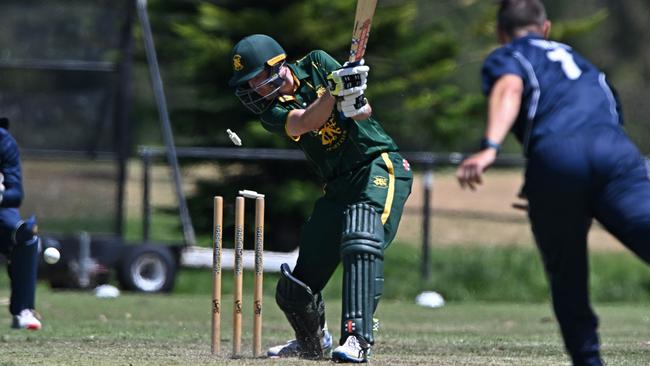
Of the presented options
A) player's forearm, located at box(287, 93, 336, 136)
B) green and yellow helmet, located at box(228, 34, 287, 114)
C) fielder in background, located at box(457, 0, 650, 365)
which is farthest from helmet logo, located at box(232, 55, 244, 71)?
fielder in background, located at box(457, 0, 650, 365)

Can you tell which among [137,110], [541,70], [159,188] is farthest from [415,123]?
[541,70]

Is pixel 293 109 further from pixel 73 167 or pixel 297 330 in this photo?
pixel 73 167

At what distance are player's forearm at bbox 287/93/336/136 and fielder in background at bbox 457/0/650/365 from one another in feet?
4.10

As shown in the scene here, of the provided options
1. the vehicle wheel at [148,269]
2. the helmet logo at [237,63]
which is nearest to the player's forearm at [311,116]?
the helmet logo at [237,63]

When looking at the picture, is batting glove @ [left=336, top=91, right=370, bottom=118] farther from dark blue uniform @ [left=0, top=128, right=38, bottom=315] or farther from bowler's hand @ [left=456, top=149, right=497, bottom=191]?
dark blue uniform @ [left=0, top=128, right=38, bottom=315]

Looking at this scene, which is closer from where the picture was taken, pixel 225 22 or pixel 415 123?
pixel 225 22

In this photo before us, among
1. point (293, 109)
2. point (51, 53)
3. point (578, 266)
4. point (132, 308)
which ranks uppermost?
point (51, 53)

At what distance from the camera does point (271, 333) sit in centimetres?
1031

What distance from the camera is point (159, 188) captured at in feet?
80.8

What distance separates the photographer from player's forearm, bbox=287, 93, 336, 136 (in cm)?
682

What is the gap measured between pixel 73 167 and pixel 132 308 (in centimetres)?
406

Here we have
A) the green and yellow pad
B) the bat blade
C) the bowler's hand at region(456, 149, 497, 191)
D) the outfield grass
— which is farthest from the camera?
the outfield grass

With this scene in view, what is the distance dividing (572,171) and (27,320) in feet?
18.6

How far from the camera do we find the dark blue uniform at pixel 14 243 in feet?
32.8
